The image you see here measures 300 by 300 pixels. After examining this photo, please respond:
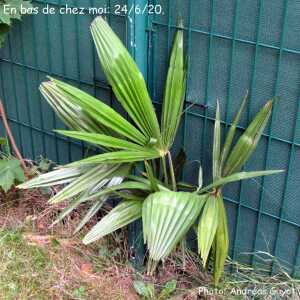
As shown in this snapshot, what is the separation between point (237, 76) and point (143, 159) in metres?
0.58

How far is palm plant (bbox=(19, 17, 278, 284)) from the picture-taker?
8.75 feet

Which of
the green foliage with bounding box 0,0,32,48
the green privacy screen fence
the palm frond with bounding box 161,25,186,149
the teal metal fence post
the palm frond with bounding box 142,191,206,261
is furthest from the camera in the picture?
the green foliage with bounding box 0,0,32,48

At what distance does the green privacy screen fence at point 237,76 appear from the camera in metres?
2.73

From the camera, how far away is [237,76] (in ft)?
9.47

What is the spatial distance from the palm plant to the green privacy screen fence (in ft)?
0.45

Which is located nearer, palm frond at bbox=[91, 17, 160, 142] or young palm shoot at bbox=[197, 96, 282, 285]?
young palm shoot at bbox=[197, 96, 282, 285]

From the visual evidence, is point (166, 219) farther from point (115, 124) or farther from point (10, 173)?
point (10, 173)

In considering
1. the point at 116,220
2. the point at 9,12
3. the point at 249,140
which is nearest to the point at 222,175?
the point at 249,140

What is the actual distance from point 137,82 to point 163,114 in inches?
9.1

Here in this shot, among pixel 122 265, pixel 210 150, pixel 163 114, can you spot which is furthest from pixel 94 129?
pixel 122 265

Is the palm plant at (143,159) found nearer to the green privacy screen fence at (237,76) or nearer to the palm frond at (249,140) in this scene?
the palm frond at (249,140)

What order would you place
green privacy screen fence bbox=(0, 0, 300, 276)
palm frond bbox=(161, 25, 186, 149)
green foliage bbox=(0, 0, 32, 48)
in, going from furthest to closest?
green foliage bbox=(0, 0, 32, 48) < palm frond bbox=(161, 25, 186, 149) < green privacy screen fence bbox=(0, 0, 300, 276)

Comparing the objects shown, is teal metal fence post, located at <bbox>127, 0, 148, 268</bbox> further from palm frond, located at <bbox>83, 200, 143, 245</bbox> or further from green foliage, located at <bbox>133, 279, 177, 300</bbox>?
green foliage, located at <bbox>133, 279, 177, 300</bbox>

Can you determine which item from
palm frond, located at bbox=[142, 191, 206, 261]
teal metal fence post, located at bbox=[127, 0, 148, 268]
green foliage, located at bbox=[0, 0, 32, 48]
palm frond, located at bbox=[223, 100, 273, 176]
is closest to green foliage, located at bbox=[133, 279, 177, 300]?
palm frond, located at bbox=[142, 191, 206, 261]
